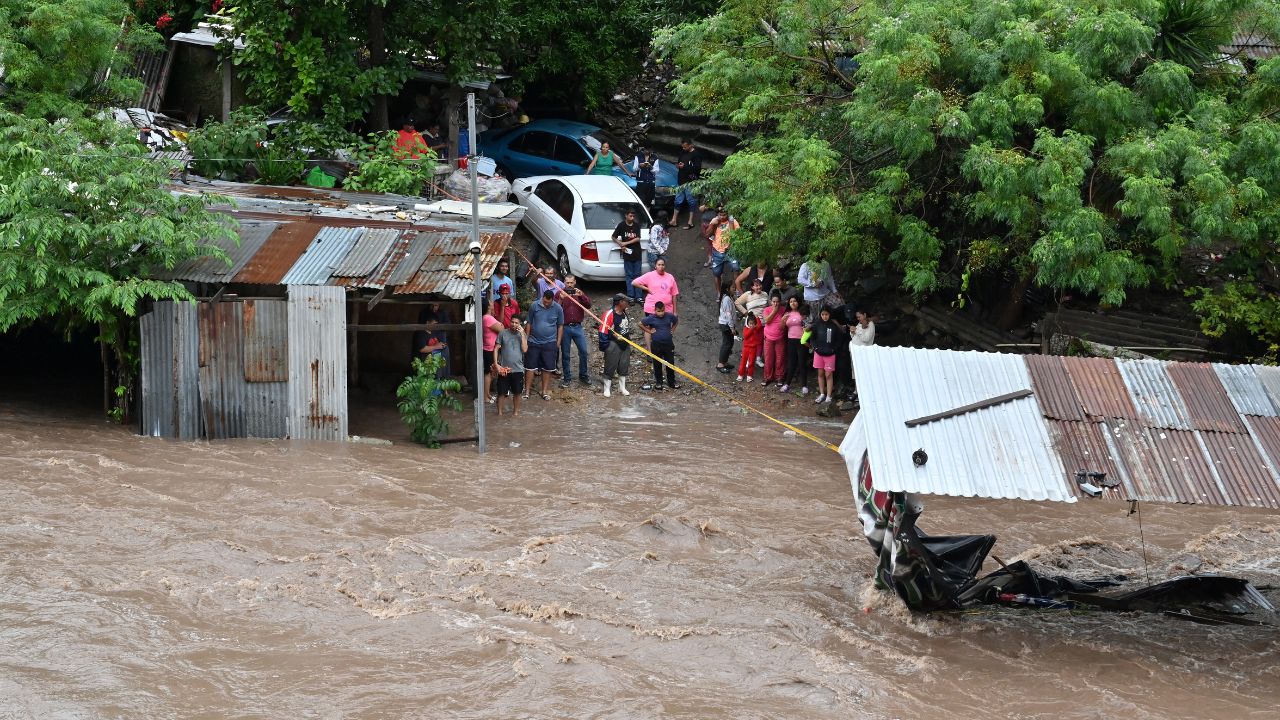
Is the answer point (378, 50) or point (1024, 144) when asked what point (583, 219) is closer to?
point (378, 50)

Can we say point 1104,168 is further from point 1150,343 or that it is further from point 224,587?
point 224,587

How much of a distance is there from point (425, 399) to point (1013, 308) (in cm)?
762

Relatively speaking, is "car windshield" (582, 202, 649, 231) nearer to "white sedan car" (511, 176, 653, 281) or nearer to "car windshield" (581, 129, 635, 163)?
"white sedan car" (511, 176, 653, 281)

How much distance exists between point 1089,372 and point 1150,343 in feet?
18.7

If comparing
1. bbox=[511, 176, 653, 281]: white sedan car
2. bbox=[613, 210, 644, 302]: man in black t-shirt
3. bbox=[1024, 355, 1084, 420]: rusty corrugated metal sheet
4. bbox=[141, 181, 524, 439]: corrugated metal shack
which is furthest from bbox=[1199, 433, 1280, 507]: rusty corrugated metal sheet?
bbox=[511, 176, 653, 281]: white sedan car

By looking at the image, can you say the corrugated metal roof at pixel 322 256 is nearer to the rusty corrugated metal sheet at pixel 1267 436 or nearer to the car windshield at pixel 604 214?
the car windshield at pixel 604 214

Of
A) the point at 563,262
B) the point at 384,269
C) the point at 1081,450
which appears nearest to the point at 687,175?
the point at 563,262

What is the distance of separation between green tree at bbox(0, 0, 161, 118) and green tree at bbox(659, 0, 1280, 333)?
8453mm

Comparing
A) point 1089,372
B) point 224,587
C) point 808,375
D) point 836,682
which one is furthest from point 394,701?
point 808,375

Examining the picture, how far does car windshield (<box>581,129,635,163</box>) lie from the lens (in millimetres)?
21406

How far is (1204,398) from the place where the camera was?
898 cm

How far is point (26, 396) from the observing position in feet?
48.0

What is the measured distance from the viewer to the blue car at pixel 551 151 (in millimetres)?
21266

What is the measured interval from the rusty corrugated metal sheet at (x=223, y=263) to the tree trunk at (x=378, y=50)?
19.3 ft
